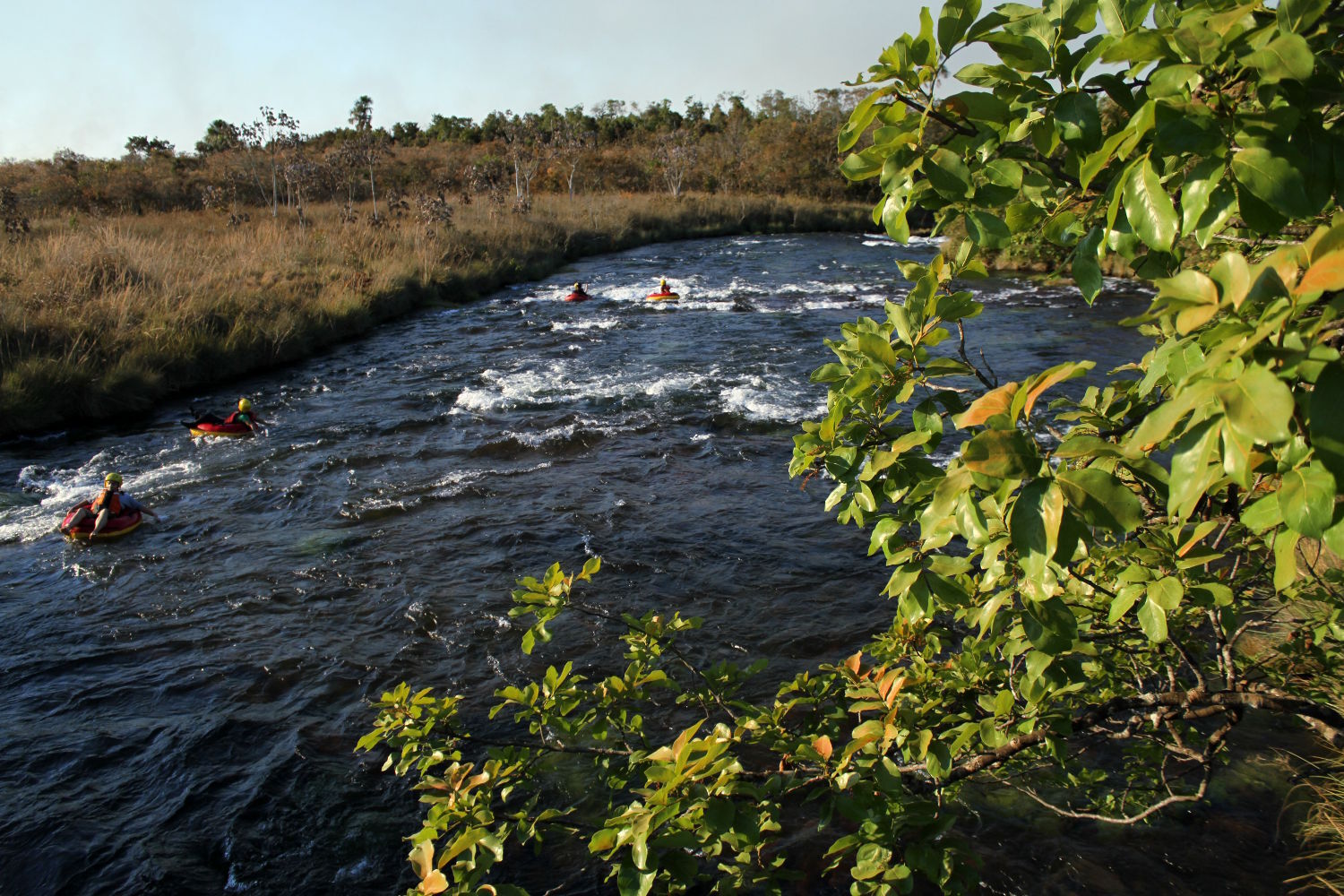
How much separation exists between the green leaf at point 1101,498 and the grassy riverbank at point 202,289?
43.2 ft

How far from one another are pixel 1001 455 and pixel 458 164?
169ft

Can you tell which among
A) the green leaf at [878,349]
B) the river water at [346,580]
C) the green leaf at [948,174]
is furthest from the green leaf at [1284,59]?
the river water at [346,580]

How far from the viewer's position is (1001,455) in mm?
1258

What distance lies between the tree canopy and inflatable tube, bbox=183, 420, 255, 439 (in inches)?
373

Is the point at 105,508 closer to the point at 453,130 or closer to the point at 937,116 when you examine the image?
the point at 937,116

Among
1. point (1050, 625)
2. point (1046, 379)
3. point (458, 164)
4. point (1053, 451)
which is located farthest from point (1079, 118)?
point (458, 164)

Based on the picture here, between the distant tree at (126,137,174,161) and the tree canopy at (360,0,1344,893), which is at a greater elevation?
the distant tree at (126,137,174,161)

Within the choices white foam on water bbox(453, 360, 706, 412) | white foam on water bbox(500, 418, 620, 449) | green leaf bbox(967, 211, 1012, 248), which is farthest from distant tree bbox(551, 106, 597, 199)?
green leaf bbox(967, 211, 1012, 248)

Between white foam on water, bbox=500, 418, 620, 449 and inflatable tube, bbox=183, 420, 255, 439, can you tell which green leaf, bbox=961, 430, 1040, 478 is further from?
inflatable tube, bbox=183, 420, 255, 439

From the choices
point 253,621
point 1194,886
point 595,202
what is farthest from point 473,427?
point 595,202

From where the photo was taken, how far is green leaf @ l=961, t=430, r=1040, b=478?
1.25 m

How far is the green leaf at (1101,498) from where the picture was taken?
1.19m

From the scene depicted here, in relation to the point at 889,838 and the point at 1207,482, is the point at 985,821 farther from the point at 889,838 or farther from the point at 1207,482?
the point at 1207,482

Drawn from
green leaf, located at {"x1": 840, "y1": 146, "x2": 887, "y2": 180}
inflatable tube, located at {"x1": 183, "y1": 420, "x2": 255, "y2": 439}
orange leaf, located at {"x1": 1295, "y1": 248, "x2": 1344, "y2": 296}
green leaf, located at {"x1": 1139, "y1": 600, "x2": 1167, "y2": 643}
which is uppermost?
green leaf, located at {"x1": 840, "y1": 146, "x2": 887, "y2": 180}
